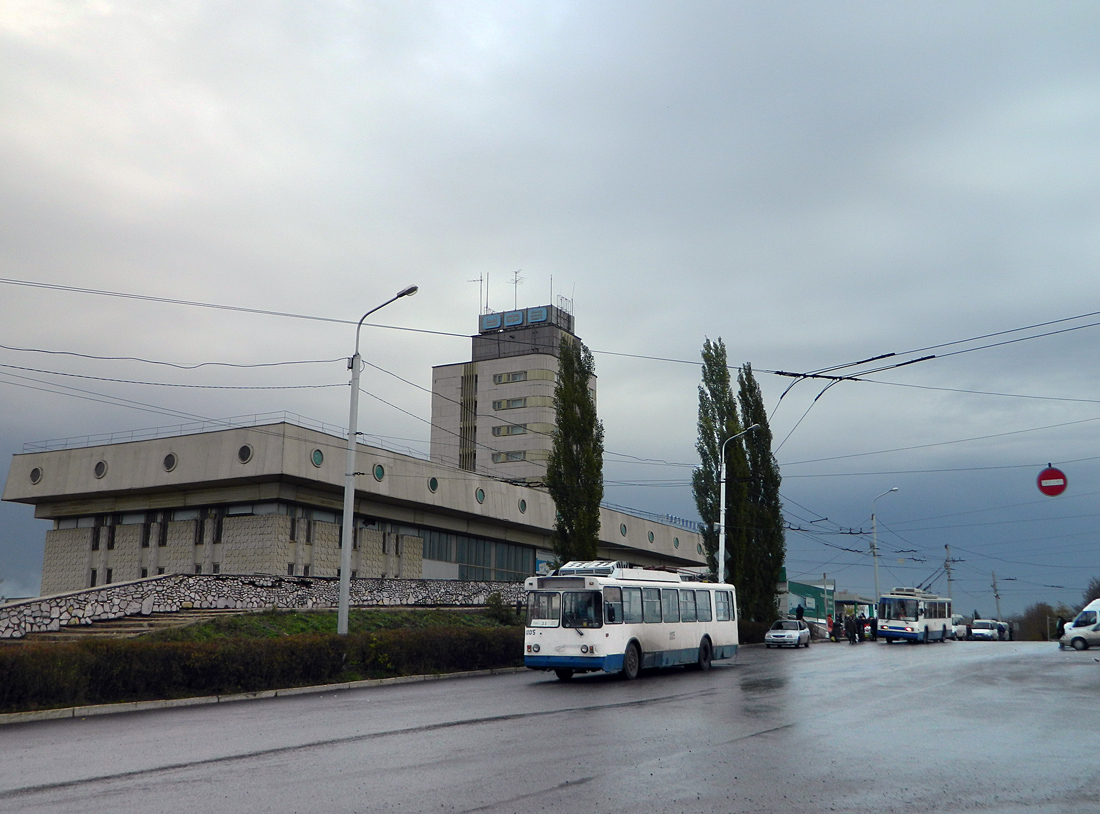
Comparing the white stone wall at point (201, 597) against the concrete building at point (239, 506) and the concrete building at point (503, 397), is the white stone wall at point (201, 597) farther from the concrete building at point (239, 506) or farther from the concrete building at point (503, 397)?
the concrete building at point (503, 397)

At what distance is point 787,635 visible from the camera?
1738 inches

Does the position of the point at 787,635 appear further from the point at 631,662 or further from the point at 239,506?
the point at 239,506

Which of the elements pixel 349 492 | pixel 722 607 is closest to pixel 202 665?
pixel 349 492

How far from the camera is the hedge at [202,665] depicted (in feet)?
48.9

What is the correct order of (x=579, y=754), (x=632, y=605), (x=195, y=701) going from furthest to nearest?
(x=632, y=605), (x=195, y=701), (x=579, y=754)

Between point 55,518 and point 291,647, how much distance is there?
33.3m

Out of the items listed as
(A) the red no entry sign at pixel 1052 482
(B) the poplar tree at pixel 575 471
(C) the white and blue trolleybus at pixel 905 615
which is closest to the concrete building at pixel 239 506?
(B) the poplar tree at pixel 575 471

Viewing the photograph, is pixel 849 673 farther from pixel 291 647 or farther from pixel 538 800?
pixel 538 800

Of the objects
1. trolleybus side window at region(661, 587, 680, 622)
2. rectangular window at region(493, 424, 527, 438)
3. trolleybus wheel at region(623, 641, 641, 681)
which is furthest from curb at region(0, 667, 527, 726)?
rectangular window at region(493, 424, 527, 438)

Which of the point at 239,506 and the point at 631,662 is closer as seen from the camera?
the point at 631,662

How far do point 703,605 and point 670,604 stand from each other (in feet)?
8.17

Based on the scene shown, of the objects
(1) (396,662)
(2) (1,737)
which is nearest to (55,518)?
(1) (396,662)

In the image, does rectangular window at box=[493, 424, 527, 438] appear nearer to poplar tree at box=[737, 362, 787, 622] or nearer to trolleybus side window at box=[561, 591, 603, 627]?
poplar tree at box=[737, 362, 787, 622]

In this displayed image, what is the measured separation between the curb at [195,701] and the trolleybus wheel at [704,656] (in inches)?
262
